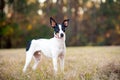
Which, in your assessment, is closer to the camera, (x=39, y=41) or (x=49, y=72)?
(x=49, y=72)

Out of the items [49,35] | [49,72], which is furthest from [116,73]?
[49,35]

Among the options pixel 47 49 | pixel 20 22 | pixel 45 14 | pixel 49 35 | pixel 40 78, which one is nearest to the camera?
pixel 40 78

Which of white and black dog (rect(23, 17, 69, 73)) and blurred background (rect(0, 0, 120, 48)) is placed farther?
blurred background (rect(0, 0, 120, 48))

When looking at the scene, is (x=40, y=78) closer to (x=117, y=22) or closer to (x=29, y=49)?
(x=29, y=49)

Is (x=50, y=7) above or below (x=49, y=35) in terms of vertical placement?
above

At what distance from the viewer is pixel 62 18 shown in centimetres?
3778

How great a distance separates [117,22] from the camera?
40.7 metres

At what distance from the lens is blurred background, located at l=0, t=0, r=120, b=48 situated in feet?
117

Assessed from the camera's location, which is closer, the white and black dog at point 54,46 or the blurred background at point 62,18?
the white and black dog at point 54,46

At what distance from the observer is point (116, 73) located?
791 cm

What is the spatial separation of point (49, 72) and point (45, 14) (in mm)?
31819

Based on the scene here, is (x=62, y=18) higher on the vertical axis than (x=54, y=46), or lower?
lower

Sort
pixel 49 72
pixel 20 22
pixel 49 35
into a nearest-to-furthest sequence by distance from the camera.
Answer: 1. pixel 49 72
2. pixel 49 35
3. pixel 20 22

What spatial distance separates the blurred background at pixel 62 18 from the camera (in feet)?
117
